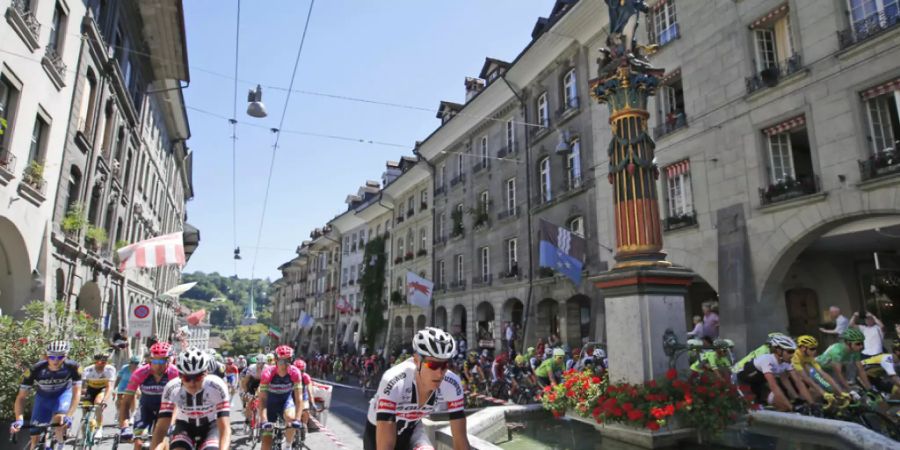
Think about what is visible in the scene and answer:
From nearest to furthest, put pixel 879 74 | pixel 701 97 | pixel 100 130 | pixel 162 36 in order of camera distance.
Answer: pixel 879 74
pixel 701 97
pixel 100 130
pixel 162 36

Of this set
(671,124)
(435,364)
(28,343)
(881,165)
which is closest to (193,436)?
(435,364)

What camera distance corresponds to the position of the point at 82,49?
16328 millimetres

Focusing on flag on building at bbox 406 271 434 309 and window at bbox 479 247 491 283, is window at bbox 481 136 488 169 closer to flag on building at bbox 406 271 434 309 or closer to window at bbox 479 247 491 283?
window at bbox 479 247 491 283

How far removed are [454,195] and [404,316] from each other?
32.6 ft

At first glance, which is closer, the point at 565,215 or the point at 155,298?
the point at 565,215

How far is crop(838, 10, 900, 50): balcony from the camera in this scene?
36.7ft

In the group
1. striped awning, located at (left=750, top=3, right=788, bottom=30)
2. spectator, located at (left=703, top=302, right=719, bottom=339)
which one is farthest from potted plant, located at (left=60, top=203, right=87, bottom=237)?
striped awning, located at (left=750, top=3, right=788, bottom=30)

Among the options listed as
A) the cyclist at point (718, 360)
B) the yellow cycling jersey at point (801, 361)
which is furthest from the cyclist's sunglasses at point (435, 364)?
the yellow cycling jersey at point (801, 361)

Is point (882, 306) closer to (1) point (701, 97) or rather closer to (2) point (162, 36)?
(1) point (701, 97)

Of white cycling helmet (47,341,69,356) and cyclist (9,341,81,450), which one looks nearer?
cyclist (9,341,81,450)

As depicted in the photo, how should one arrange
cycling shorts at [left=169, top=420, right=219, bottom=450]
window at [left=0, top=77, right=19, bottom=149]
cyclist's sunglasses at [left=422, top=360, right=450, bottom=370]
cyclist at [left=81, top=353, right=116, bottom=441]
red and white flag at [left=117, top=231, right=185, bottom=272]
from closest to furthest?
cyclist's sunglasses at [left=422, top=360, right=450, bottom=370] → cycling shorts at [left=169, top=420, right=219, bottom=450] → cyclist at [left=81, top=353, right=116, bottom=441] → window at [left=0, top=77, right=19, bottom=149] → red and white flag at [left=117, top=231, right=185, bottom=272]

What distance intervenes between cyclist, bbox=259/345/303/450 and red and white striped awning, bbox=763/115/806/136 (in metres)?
12.8

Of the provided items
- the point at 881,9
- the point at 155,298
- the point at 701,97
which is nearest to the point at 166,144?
the point at 155,298

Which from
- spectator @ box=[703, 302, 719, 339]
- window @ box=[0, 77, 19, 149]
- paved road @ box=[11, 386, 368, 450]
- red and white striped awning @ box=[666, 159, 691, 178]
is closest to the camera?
paved road @ box=[11, 386, 368, 450]
